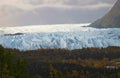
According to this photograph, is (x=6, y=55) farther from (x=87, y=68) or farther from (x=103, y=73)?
(x=87, y=68)

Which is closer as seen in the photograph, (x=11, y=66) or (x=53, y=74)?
(x=11, y=66)

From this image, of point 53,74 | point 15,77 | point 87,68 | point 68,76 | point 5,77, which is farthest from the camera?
point 87,68

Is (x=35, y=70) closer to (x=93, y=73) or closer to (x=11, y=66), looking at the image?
(x=93, y=73)

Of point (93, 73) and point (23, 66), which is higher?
point (23, 66)

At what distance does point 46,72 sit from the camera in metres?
162

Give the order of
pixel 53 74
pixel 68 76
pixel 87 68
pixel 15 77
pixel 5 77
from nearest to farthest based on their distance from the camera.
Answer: pixel 5 77 → pixel 15 77 → pixel 53 74 → pixel 68 76 → pixel 87 68

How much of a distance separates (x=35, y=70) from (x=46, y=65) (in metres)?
14.2

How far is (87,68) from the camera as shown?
17838 cm

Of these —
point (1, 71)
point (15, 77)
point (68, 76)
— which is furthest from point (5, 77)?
point (68, 76)

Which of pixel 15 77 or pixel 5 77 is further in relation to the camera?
pixel 15 77

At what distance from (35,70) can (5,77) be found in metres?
120

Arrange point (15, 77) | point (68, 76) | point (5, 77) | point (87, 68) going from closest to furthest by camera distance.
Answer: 1. point (5, 77)
2. point (15, 77)
3. point (68, 76)
4. point (87, 68)

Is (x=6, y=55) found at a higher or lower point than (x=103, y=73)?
higher

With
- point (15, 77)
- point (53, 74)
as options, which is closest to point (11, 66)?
point (15, 77)
